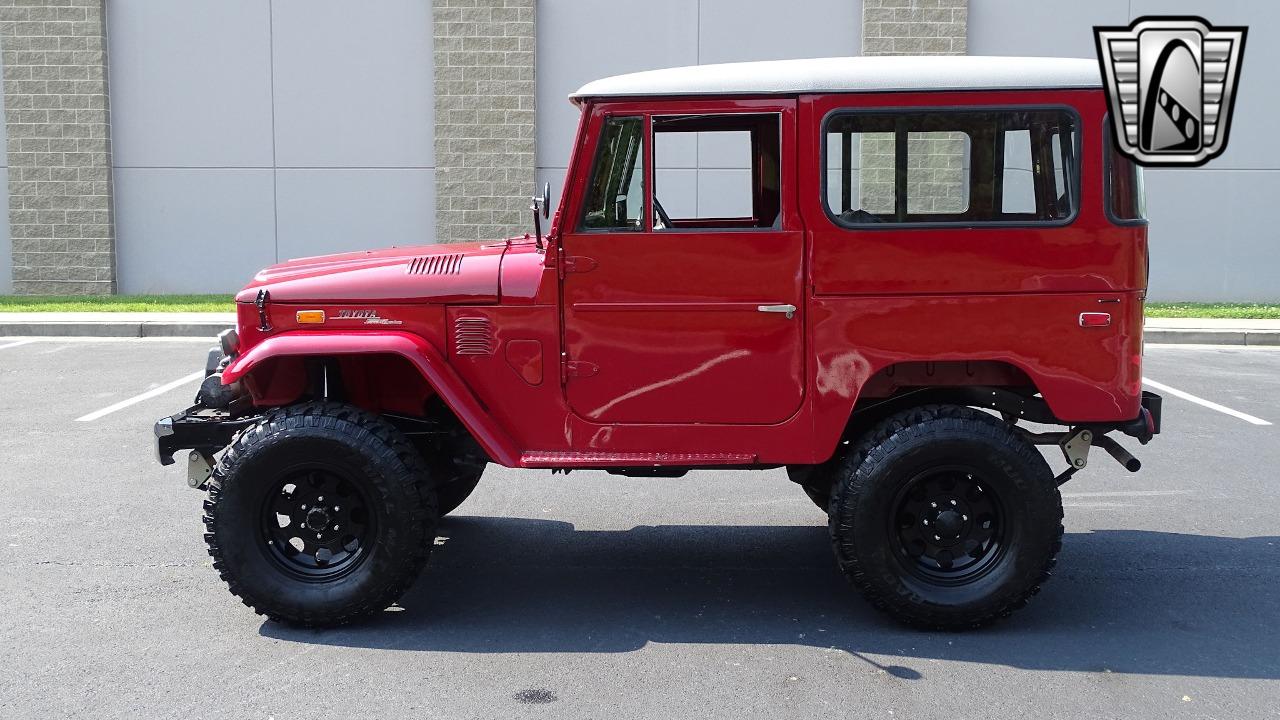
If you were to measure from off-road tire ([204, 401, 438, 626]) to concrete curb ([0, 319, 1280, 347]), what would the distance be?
9.92 metres

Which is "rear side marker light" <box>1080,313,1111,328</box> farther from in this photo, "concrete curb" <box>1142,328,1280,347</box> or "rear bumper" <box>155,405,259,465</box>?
"concrete curb" <box>1142,328,1280,347</box>

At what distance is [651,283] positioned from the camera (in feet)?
16.7

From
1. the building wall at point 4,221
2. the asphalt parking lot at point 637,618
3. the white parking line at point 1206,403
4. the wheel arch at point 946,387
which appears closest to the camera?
the asphalt parking lot at point 637,618

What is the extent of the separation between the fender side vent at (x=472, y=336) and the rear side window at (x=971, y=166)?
145 cm

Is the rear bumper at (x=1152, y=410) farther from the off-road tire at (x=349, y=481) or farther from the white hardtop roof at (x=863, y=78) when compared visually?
the off-road tire at (x=349, y=481)

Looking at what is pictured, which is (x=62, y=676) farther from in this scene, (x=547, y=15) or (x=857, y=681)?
(x=547, y=15)

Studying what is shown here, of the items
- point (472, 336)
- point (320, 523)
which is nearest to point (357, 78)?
point (472, 336)

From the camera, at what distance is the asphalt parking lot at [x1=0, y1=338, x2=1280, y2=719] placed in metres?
4.43

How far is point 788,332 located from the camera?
5059mm

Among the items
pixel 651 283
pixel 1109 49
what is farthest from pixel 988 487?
pixel 1109 49

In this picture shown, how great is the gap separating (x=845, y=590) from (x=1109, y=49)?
265cm

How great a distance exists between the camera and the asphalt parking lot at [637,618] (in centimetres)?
443

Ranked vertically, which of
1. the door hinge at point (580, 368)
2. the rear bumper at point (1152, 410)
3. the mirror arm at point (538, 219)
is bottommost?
the rear bumper at point (1152, 410)

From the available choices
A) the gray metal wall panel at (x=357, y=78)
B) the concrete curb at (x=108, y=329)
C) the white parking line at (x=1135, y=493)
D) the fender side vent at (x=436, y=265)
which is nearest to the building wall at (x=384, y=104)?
the gray metal wall panel at (x=357, y=78)
